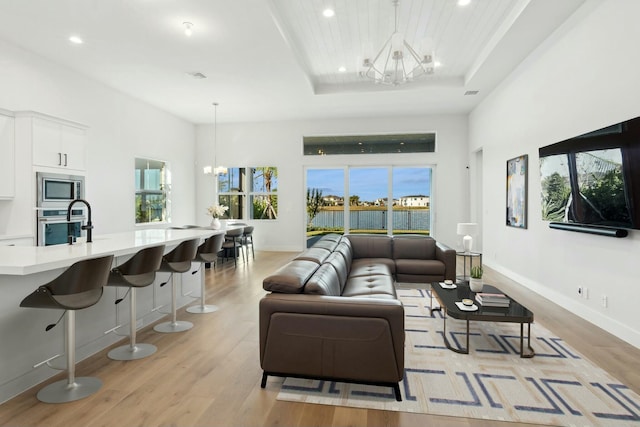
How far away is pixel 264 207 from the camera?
9531 millimetres

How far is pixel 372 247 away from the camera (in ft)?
18.2

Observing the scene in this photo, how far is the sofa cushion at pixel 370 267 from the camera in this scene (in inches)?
167

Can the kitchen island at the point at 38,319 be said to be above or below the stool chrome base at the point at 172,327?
above

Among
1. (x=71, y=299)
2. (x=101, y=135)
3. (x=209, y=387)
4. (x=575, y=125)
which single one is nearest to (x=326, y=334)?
A: (x=209, y=387)

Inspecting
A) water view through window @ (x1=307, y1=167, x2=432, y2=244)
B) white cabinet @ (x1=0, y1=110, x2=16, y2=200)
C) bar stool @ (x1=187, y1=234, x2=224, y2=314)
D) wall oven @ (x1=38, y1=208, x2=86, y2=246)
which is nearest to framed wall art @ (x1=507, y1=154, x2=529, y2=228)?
water view through window @ (x1=307, y1=167, x2=432, y2=244)

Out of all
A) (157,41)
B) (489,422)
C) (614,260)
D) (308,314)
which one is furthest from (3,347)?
(614,260)

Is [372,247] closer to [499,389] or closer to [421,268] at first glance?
[421,268]

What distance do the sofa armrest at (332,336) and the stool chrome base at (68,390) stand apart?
1203 millimetres

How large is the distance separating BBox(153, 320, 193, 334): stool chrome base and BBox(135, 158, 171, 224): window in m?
4.58

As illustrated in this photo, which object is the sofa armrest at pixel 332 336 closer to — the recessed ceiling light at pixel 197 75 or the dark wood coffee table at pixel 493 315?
the dark wood coffee table at pixel 493 315

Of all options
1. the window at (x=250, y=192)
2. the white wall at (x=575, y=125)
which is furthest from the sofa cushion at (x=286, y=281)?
the window at (x=250, y=192)

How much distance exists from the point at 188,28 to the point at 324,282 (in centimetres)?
372

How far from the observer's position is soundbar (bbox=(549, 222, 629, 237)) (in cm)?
325

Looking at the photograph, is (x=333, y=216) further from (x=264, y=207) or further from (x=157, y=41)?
(x=157, y=41)
